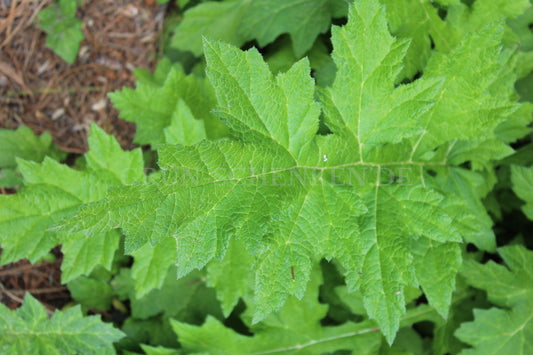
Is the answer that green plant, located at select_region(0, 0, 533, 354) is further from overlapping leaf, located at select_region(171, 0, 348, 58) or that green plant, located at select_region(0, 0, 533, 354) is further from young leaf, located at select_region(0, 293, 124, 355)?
young leaf, located at select_region(0, 293, 124, 355)

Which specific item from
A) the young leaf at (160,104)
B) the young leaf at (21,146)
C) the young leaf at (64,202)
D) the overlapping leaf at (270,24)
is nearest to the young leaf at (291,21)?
the overlapping leaf at (270,24)

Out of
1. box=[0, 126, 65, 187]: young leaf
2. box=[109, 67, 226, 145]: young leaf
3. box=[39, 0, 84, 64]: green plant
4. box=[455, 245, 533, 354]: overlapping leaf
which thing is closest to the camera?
box=[455, 245, 533, 354]: overlapping leaf

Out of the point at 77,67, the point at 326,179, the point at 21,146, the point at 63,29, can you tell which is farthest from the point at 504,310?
the point at 63,29

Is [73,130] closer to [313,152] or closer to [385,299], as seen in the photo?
[313,152]

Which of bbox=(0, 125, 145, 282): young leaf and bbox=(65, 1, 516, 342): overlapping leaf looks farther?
bbox=(0, 125, 145, 282): young leaf

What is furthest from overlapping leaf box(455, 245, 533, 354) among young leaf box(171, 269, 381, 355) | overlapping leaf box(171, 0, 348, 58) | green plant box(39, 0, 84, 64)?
green plant box(39, 0, 84, 64)

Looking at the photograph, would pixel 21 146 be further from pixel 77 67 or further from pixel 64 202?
pixel 64 202

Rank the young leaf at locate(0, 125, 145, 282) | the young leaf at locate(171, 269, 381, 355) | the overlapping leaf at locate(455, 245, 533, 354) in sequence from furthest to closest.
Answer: the young leaf at locate(171, 269, 381, 355) < the overlapping leaf at locate(455, 245, 533, 354) < the young leaf at locate(0, 125, 145, 282)

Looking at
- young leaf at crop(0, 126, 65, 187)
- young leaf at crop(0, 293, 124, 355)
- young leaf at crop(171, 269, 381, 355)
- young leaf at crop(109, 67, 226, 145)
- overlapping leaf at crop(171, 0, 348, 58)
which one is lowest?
young leaf at crop(171, 269, 381, 355)

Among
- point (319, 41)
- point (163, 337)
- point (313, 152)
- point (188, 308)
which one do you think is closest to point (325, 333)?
point (188, 308)
